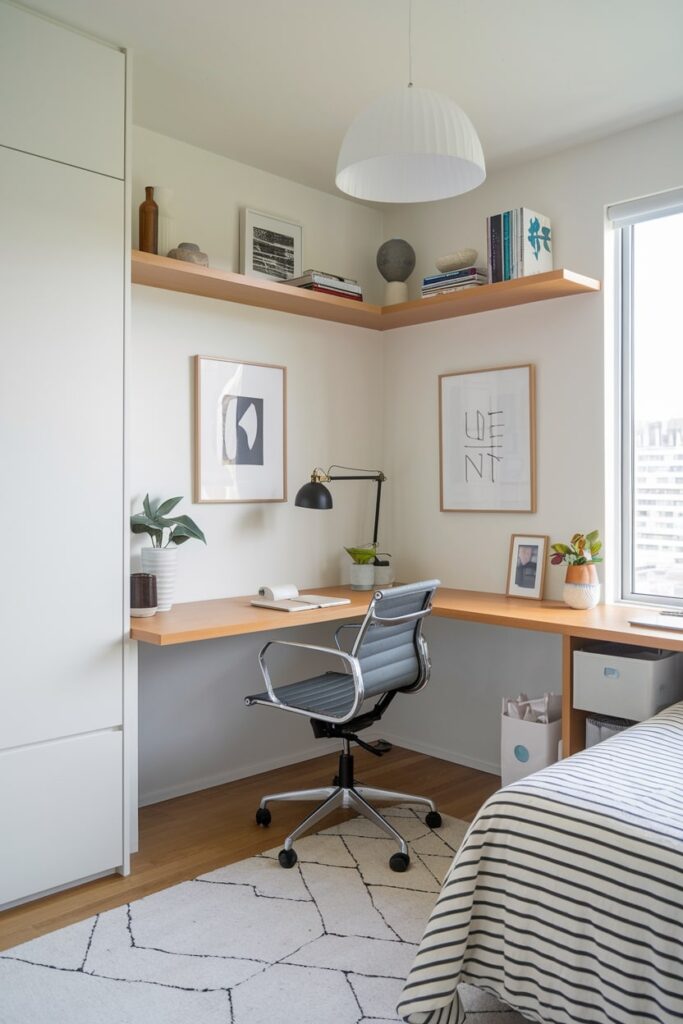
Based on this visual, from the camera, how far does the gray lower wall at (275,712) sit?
129 inches

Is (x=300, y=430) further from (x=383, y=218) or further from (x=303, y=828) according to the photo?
(x=303, y=828)

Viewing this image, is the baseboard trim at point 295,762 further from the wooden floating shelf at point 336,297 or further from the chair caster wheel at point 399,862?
the wooden floating shelf at point 336,297

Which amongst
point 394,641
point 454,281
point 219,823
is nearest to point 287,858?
point 219,823

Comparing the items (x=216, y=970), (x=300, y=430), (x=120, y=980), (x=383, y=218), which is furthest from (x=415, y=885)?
(x=383, y=218)

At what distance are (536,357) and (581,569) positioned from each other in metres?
0.94

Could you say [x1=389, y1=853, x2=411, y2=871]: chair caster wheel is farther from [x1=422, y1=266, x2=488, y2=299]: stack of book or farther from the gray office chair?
[x1=422, y1=266, x2=488, y2=299]: stack of book

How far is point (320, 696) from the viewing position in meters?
2.89

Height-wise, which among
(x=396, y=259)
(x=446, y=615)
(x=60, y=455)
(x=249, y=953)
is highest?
(x=396, y=259)

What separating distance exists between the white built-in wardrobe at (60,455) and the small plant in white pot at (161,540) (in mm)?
315

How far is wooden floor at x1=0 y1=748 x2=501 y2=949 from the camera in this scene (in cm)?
242

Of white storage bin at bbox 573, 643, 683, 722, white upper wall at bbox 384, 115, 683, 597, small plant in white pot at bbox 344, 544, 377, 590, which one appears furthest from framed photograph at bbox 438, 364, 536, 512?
white storage bin at bbox 573, 643, 683, 722

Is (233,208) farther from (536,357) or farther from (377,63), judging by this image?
(536,357)

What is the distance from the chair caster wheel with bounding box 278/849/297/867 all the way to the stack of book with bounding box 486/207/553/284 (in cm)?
226

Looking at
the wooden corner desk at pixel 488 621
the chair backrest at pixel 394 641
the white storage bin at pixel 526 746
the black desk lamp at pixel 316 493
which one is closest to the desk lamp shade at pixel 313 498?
the black desk lamp at pixel 316 493
